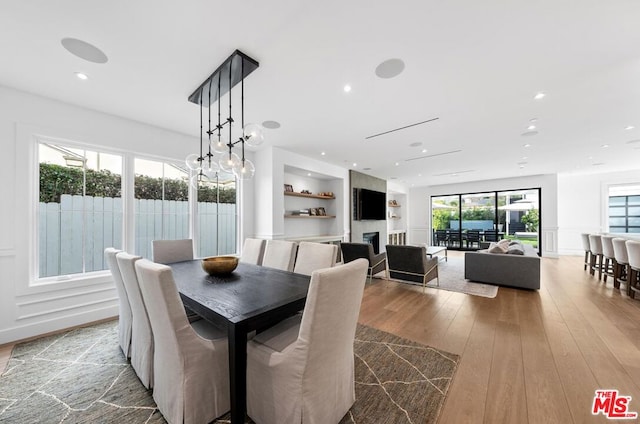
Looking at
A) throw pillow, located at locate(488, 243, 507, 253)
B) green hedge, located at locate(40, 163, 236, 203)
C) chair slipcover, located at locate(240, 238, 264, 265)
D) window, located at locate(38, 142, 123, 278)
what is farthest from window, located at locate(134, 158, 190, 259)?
throw pillow, located at locate(488, 243, 507, 253)

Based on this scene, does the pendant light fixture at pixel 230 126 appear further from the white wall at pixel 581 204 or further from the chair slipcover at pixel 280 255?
the white wall at pixel 581 204

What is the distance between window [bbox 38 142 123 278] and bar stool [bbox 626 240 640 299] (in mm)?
7264

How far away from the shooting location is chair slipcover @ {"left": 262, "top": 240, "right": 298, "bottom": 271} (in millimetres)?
2652

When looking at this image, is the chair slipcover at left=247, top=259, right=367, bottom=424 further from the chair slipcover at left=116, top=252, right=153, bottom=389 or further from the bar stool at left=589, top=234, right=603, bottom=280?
the bar stool at left=589, top=234, right=603, bottom=280

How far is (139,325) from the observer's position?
1779mm

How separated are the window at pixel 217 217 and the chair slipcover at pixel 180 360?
2.73 m

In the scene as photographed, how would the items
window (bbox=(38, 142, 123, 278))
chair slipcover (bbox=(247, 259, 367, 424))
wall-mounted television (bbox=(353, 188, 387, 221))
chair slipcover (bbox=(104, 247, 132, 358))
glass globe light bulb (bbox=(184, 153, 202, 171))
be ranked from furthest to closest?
wall-mounted television (bbox=(353, 188, 387, 221)) < window (bbox=(38, 142, 123, 278)) < glass globe light bulb (bbox=(184, 153, 202, 171)) < chair slipcover (bbox=(104, 247, 132, 358)) < chair slipcover (bbox=(247, 259, 367, 424))

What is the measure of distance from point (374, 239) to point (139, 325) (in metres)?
6.61

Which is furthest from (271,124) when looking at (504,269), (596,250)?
(596,250)

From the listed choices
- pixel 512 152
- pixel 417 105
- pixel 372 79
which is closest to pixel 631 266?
pixel 512 152

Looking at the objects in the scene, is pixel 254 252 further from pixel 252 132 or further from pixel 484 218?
pixel 484 218

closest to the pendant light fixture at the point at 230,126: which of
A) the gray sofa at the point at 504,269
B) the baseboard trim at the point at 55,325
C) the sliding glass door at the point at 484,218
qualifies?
the baseboard trim at the point at 55,325

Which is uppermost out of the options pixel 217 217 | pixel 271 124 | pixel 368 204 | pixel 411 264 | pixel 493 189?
pixel 271 124

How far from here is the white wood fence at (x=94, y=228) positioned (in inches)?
109
